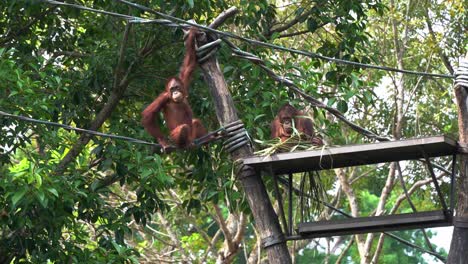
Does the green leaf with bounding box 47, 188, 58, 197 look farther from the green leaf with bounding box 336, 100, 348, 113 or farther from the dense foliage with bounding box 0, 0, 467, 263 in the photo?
the green leaf with bounding box 336, 100, 348, 113

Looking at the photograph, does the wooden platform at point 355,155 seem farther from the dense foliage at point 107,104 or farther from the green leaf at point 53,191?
the green leaf at point 53,191

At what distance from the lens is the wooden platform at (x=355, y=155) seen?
491 cm

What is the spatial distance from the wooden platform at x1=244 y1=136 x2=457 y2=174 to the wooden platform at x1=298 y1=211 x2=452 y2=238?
0.98ft

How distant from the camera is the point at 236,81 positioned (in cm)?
876

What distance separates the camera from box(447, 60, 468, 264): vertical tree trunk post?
201 inches

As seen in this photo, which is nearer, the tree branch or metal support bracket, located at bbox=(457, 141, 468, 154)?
metal support bracket, located at bbox=(457, 141, 468, 154)

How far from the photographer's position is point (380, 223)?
16.7ft

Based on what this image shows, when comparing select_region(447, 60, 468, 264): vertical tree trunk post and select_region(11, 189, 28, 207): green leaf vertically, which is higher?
select_region(11, 189, 28, 207): green leaf

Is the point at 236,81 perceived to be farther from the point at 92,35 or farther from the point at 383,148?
the point at 383,148

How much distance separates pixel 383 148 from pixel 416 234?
89.2ft

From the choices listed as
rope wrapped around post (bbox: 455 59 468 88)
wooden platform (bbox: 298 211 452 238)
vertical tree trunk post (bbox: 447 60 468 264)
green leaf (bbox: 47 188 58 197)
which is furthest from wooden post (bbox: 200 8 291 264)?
green leaf (bbox: 47 188 58 197)

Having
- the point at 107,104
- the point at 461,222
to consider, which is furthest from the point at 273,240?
the point at 107,104

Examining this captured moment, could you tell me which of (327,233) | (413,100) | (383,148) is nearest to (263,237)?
(327,233)

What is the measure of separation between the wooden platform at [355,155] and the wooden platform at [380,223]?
30 cm
